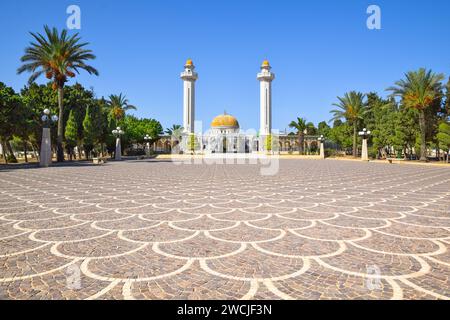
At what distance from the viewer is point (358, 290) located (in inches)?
119

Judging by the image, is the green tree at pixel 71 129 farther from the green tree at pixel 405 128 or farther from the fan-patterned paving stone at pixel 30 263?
the green tree at pixel 405 128

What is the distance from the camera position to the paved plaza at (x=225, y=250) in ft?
10.1

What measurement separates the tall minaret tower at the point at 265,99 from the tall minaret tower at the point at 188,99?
681 inches

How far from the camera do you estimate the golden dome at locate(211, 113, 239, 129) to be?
93.2 metres

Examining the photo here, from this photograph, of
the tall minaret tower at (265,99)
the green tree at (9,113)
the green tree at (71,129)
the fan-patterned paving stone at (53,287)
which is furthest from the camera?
the tall minaret tower at (265,99)

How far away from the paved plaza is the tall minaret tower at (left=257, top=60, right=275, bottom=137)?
224ft

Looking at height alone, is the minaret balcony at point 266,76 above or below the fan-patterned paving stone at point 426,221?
above

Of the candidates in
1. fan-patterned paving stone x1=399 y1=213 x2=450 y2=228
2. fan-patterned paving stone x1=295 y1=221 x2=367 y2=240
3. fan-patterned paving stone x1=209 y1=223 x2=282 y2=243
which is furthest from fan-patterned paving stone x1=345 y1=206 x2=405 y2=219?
fan-patterned paving stone x1=209 y1=223 x2=282 y2=243

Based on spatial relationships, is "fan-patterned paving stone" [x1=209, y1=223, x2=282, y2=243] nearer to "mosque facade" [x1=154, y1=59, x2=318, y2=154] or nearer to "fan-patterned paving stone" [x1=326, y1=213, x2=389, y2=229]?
"fan-patterned paving stone" [x1=326, y1=213, x2=389, y2=229]

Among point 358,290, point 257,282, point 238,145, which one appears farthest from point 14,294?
point 238,145

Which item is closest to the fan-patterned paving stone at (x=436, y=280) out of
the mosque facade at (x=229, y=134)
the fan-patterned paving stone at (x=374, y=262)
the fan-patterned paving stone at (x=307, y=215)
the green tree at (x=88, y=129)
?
the fan-patterned paving stone at (x=374, y=262)
